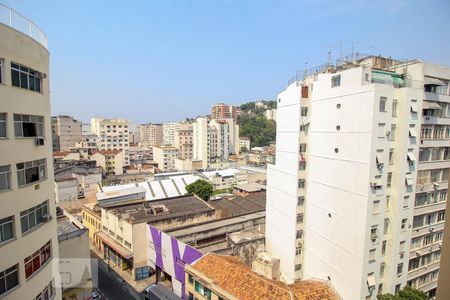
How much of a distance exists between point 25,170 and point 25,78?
3400mm

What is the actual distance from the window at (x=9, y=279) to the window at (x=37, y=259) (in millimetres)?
356

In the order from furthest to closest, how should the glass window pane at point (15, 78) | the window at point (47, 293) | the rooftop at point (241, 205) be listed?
the rooftop at point (241, 205), the window at point (47, 293), the glass window pane at point (15, 78)

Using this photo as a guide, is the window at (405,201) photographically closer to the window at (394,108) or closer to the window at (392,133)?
the window at (392,133)

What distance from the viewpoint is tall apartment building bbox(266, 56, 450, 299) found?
53.2 ft

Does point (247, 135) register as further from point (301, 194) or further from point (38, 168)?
point (38, 168)

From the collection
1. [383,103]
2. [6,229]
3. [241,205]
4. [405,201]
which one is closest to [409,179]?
[405,201]

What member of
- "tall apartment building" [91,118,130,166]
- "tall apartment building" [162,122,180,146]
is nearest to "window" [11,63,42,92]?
"tall apartment building" [91,118,130,166]

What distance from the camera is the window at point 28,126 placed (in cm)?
898

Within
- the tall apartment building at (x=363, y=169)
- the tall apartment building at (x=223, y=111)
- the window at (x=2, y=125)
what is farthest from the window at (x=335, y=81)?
the tall apartment building at (x=223, y=111)

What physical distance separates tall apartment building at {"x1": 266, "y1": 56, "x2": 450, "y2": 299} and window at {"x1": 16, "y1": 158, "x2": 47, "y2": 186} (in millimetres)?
17494

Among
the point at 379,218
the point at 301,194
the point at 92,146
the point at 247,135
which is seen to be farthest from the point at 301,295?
the point at 247,135

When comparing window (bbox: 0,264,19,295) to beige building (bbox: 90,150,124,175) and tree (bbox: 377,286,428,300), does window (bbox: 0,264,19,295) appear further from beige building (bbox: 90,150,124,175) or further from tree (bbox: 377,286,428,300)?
beige building (bbox: 90,150,124,175)

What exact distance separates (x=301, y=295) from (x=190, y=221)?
57.0 feet

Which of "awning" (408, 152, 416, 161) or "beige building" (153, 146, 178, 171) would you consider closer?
"awning" (408, 152, 416, 161)
